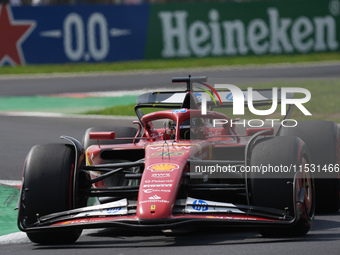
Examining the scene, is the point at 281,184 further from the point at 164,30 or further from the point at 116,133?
the point at 164,30

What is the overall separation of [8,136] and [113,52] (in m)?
11.9

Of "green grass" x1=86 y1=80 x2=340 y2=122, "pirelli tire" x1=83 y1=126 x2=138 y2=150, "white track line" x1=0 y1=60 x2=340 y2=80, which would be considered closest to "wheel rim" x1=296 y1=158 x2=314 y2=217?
"pirelli tire" x1=83 y1=126 x2=138 y2=150

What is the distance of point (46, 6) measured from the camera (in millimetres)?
25375

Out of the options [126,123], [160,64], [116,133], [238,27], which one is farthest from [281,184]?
[238,27]

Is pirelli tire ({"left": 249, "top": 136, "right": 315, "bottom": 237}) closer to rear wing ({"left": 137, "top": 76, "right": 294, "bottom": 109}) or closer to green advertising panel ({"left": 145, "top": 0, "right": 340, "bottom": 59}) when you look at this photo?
rear wing ({"left": 137, "top": 76, "right": 294, "bottom": 109})

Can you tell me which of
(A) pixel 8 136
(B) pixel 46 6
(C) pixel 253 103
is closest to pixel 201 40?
(B) pixel 46 6

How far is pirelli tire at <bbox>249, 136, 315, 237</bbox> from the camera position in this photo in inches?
287

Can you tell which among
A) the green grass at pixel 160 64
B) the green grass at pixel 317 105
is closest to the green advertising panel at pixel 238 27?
the green grass at pixel 160 64

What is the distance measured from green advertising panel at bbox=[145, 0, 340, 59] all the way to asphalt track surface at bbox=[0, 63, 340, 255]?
6.97ft

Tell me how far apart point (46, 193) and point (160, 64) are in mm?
18612

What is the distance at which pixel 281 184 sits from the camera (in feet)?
24.1

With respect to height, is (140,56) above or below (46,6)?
below

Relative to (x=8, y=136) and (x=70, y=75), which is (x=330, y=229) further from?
(x=70, y=75)

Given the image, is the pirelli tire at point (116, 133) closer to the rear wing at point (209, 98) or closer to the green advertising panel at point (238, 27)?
the rear wing at point (209, 98)
